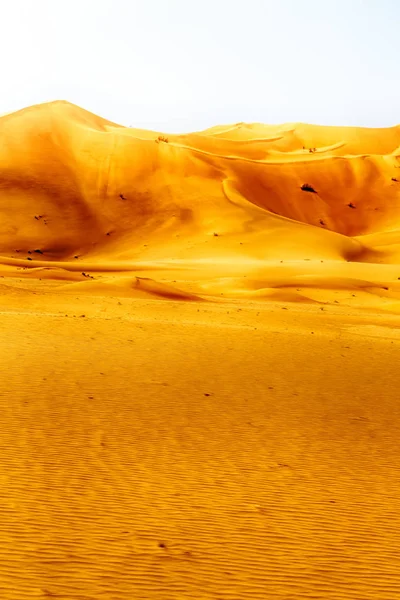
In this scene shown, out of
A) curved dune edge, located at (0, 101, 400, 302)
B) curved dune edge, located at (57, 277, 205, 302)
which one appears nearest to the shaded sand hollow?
curved dune edge, located at (57, 277, 205, 302)

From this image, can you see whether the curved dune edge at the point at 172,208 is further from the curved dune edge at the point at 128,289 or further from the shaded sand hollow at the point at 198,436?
the shaded sand hollow at the point at 198,436

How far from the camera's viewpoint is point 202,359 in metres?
15.2

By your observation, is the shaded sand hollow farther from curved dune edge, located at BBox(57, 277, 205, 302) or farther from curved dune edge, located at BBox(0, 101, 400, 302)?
curved dune edge, located at BBox(0, 101, 400, 302)

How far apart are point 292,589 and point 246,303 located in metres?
24.4

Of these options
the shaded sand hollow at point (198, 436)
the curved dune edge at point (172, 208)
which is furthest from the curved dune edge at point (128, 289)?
the curved dune edge at point (172, 208)

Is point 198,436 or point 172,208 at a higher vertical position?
point 172,208

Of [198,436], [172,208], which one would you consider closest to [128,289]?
[198,436]

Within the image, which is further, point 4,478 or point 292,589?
point 4,478

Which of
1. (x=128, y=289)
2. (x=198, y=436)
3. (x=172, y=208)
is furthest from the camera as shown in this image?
(x=172, y=208)

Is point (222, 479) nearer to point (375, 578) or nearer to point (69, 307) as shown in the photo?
point (375, 578)

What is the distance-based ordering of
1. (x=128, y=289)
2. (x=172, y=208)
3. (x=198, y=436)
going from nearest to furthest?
(x=198, y=436), (x=128, y=289), (x=172, y=208)

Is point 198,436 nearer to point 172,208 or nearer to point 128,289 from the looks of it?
point 128,289

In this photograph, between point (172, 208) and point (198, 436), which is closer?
point (198, 436)

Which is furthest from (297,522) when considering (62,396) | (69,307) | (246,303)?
(246,303)
